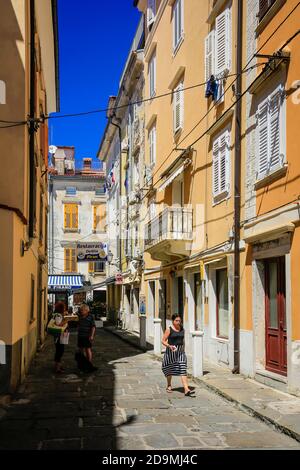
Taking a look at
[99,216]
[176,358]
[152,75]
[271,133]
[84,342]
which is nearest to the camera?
[176,358]

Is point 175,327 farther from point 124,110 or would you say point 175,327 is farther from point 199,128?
point 124,110

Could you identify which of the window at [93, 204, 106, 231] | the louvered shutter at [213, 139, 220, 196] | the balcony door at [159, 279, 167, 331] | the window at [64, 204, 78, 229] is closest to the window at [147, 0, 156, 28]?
the balcony door at [159, 279, 167, 331]

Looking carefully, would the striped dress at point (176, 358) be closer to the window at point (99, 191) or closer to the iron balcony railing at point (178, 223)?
the iron balcony railing at point (178, 223)

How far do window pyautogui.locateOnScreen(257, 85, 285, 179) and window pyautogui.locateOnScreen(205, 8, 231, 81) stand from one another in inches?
116

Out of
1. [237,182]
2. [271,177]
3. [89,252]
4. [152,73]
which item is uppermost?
[152,73]

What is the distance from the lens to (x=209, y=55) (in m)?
15.2

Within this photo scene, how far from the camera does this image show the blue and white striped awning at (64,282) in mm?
38188

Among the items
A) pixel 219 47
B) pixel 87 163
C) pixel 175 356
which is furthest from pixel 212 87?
pixel 87 163

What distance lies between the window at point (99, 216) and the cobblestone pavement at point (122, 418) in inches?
1389

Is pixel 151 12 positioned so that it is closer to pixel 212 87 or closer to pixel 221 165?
pixel 212 87

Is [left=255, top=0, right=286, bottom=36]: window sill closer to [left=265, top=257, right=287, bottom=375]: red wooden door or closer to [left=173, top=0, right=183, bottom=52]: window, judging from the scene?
[left=265, top=257, right=287, bottom=375]: red wooden door

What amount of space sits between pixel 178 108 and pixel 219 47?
505cm

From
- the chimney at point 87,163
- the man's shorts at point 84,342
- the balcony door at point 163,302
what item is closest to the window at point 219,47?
the man's shorts at point 84,342

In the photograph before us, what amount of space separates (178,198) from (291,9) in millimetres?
10347
